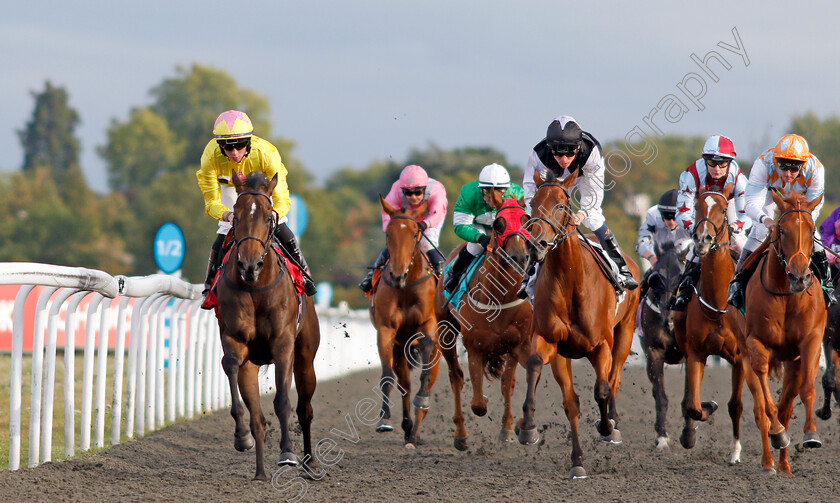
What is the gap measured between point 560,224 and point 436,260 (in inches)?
114

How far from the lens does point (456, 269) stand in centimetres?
894

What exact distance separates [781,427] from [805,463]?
2.41 ft

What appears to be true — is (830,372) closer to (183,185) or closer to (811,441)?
(811,441)

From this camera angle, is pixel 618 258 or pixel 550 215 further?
pixel 618 258

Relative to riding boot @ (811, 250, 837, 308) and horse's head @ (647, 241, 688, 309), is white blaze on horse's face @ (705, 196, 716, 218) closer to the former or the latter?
riding boot @ (811, 250, 837, 308)

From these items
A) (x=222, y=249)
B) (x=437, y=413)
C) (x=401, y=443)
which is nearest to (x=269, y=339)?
(x=222, y=249)

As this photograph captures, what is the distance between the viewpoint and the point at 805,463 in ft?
24.8

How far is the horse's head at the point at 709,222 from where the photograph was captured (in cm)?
730

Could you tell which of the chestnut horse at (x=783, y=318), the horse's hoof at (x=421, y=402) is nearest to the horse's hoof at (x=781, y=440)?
the chestnut horse at (x=783, y=318)

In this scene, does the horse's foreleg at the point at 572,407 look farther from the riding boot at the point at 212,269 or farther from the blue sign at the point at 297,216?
the blue sign at the point at 297,216

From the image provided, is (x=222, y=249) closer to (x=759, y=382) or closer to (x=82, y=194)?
(x=759, y=382)

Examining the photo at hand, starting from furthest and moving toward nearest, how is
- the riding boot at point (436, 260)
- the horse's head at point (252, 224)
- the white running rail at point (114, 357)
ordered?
the riding boot at point (436, 260), the horse's head at point (252, 224), the white running rail at point (114, 357)

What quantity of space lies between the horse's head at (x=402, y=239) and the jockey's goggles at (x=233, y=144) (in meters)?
1.73

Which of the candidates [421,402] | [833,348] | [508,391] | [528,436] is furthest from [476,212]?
[833,348]
